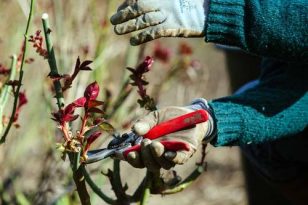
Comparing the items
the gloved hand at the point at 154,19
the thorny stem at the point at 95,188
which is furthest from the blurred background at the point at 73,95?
the gloved hand at the point at 154,19

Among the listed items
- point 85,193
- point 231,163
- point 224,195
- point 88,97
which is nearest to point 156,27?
point 88,97

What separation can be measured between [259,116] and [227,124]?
125 millimetres

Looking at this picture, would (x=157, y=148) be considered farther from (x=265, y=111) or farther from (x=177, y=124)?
(x=265, y=111)

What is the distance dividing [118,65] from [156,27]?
2682mm

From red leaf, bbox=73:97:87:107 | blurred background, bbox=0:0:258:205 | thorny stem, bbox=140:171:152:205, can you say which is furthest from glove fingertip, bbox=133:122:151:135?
blurred background, bbox=0:0:258:205

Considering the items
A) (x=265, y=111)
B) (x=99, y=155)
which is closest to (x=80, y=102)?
(x=99, y=155)

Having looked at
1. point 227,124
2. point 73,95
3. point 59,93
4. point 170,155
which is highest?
point 59,93

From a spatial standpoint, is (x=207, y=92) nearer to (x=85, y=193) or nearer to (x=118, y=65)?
(x=118, y=65)

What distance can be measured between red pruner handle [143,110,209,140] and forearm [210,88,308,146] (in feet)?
0.54

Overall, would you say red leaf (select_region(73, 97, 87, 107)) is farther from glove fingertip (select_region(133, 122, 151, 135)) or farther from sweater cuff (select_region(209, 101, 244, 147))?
sweater cuff (select_region(209, 101, 244, 147))

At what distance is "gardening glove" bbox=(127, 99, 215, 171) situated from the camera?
1.29 m

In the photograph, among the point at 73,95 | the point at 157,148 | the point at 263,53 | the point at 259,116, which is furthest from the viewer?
the point at 73,95

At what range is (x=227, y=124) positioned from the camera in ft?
5.12

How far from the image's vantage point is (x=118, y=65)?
13.3 ft
